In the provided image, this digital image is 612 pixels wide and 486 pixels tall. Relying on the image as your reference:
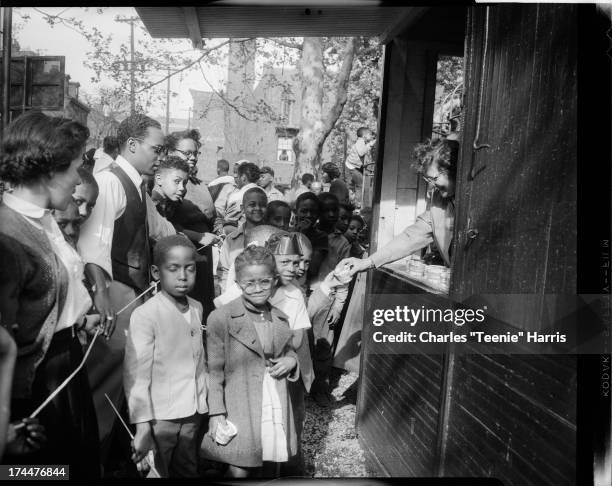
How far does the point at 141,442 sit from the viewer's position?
246 centimetres

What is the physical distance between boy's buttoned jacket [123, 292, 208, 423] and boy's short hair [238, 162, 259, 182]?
86 centimetres

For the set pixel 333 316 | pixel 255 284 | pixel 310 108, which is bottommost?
pixel 333 316

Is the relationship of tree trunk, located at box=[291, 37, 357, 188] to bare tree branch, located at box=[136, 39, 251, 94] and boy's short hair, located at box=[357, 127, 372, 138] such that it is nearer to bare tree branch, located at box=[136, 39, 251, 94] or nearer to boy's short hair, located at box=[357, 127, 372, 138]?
bare tree branch, located at box=[136, 39, 251, 94]

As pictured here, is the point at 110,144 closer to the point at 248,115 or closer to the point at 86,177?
the point at 86,177

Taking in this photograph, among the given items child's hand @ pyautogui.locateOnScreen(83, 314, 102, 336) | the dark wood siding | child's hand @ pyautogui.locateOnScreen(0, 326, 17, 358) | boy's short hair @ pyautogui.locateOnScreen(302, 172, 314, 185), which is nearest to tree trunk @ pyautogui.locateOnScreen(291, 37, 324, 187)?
boy's short hair @ pyautogui.locateOnScreen(302, 172, 314, 185)

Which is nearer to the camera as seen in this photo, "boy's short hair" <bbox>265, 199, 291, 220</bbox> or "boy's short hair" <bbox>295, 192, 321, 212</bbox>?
"boy's short hair" <bbox>265, 199, 291, 220</bbox>

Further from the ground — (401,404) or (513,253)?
(513,253)

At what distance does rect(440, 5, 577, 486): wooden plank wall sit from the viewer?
1930mm

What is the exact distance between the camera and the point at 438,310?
2623 mm

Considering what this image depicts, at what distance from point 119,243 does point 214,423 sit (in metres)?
0.84

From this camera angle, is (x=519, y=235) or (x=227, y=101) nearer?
(x=519, y=235)

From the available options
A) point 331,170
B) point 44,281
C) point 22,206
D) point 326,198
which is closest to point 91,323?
point 44,281

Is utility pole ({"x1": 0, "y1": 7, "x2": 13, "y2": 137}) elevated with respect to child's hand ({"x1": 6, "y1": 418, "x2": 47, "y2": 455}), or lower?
elevated

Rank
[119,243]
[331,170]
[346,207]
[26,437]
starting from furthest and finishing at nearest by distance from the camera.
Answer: [331,170] < [346,207] < [119,243] < [26,437]
